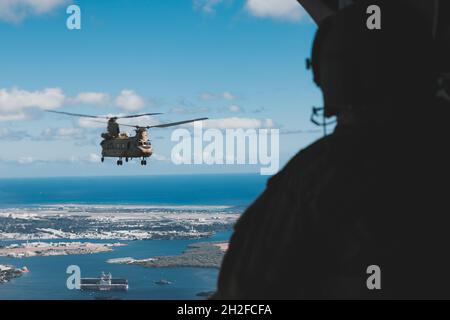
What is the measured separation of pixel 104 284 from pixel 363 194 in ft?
493

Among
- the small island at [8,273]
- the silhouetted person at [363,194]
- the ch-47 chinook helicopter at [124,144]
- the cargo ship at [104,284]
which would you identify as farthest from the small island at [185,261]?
the silhouetted person at [363,194]

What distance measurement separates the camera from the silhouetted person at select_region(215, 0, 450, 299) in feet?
21.4

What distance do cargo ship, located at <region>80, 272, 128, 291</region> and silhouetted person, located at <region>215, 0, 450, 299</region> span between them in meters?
140

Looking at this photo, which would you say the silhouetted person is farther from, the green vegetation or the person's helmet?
the green vegetation

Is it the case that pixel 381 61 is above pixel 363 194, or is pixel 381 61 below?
above

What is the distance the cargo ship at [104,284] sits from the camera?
143500mm

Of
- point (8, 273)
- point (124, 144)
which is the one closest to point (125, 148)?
point (124, 144)

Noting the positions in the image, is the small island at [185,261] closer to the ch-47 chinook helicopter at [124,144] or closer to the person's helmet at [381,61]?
the ch-47 chinook helicopter at [124,144]

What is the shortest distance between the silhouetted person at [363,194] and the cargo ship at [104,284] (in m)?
140

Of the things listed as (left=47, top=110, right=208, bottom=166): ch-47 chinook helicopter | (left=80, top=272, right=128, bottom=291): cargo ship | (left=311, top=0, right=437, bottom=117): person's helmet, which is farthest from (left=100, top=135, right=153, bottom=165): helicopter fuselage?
(left=80, top=272, right=128, bottom=291): cargo ship

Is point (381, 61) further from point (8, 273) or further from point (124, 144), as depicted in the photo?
point (8, 273)

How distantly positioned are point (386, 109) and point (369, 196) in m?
1.09

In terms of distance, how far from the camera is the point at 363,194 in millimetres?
6602
